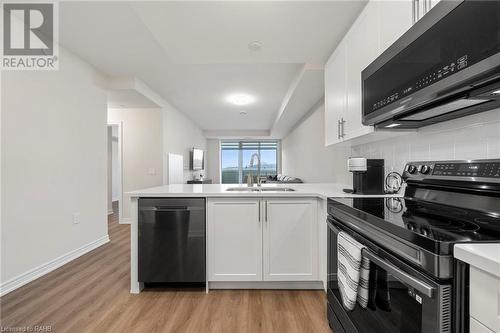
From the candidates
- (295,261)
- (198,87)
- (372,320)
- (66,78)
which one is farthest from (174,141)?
(372,320)

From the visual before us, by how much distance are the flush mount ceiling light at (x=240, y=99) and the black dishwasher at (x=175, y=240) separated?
3219mm

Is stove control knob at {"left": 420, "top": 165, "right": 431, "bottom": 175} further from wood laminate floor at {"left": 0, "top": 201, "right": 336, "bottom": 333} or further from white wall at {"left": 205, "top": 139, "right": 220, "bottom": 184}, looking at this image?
white wall at {"left": 205, "top": 139, "right": 220, "bottom": 184}

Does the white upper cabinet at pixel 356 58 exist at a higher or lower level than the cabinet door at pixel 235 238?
higher

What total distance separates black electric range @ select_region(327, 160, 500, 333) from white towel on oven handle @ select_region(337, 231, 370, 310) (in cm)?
4

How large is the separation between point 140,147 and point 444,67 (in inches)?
195

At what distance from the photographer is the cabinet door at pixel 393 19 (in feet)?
4.05

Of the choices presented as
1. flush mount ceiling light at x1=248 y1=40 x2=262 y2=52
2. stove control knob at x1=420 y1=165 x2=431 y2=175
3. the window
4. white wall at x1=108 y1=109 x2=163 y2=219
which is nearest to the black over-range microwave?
stove control knob at x1=420 y1=165 x2=431 y2=175

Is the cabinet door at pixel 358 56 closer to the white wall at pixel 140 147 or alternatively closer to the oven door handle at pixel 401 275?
the oven door handle at pixel 401 275

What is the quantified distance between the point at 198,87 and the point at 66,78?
194 cm

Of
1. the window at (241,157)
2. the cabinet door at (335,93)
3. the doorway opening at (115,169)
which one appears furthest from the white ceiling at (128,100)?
A: the window at (241,157)

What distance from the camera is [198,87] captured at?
168 inches

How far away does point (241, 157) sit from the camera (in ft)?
35.7

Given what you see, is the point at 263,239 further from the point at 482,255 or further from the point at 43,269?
the point at 43,269

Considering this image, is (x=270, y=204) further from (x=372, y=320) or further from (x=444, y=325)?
(x=444, y=325)
